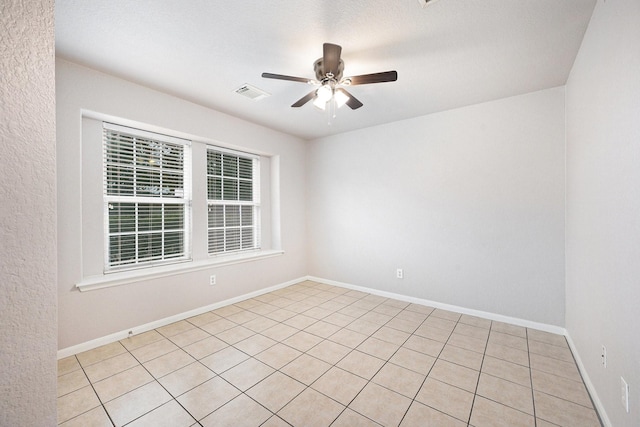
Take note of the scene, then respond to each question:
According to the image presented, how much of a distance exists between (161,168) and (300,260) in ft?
8.78

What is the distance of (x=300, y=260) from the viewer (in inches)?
192

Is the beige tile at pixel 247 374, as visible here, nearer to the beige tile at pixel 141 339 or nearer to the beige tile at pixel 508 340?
the beige tile at pixel 141 339

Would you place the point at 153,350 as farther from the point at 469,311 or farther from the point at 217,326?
the point at 469,311

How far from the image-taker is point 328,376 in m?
2.13

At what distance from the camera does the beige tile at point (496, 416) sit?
1659mm

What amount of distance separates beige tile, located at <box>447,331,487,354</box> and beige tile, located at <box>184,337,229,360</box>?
7.48 feet

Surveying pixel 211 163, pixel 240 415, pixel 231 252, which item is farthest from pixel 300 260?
pixel 240 415

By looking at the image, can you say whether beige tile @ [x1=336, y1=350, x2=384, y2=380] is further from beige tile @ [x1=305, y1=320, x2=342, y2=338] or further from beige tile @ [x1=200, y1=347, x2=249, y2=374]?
beige tile @ [x1=200, y1=347, x2=249, y2=374]

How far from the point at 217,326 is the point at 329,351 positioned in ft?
4.46

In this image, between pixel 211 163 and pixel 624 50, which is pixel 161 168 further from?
pixel 624 50

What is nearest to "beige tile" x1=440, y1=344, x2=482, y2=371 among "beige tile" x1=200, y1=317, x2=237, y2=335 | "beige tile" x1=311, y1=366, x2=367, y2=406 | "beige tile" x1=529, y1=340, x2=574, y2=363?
"beige tile" x1=529, y1=340, x2=574, y2=363

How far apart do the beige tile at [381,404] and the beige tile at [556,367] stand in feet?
4.26

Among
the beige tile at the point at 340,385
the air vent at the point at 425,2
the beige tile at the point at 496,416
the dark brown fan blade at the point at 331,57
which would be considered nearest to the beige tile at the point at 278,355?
the beige tile at the point at 340,385

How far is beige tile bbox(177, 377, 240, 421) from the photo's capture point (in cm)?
177
